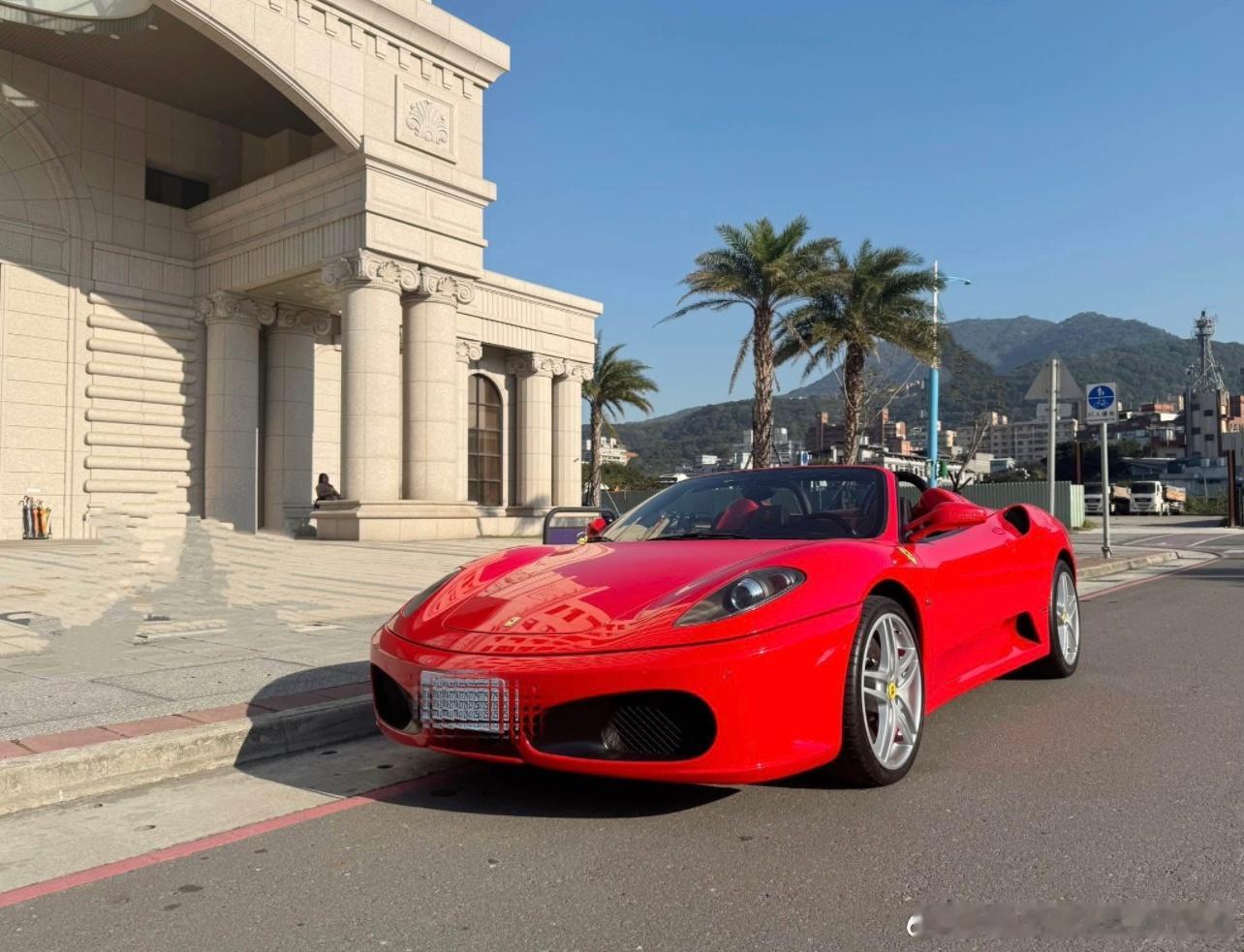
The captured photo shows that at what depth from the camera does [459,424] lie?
2655 cm

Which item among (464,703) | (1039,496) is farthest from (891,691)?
(1039,496)

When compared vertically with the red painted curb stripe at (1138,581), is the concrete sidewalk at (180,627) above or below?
above

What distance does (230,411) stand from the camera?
22484 mm

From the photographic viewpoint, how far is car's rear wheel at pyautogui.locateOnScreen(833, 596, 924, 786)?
327 centimetres

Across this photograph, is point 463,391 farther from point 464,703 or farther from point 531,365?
point 464,703

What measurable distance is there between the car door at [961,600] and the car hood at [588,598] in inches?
26.6

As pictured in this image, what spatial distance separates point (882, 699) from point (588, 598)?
111 cm

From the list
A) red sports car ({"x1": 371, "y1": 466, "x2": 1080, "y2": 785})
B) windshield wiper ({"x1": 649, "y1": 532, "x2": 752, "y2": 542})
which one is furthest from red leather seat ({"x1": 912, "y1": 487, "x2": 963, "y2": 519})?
windshield wiper ({"x1": 649, "y1": 532, "x2": 752, "y2": 542})

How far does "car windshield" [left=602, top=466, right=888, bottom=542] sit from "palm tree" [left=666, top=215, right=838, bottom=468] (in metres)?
20.3

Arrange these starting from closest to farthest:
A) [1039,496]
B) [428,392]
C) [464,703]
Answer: [464,703] < [428,392] < [1039,496]

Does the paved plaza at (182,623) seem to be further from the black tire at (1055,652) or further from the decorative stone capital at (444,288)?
the decorative stone capital at (444,288)

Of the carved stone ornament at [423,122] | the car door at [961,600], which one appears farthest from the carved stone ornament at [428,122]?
the car door at [961,600]

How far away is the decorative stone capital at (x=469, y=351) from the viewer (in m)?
26.4

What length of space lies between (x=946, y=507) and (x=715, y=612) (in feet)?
4.83
